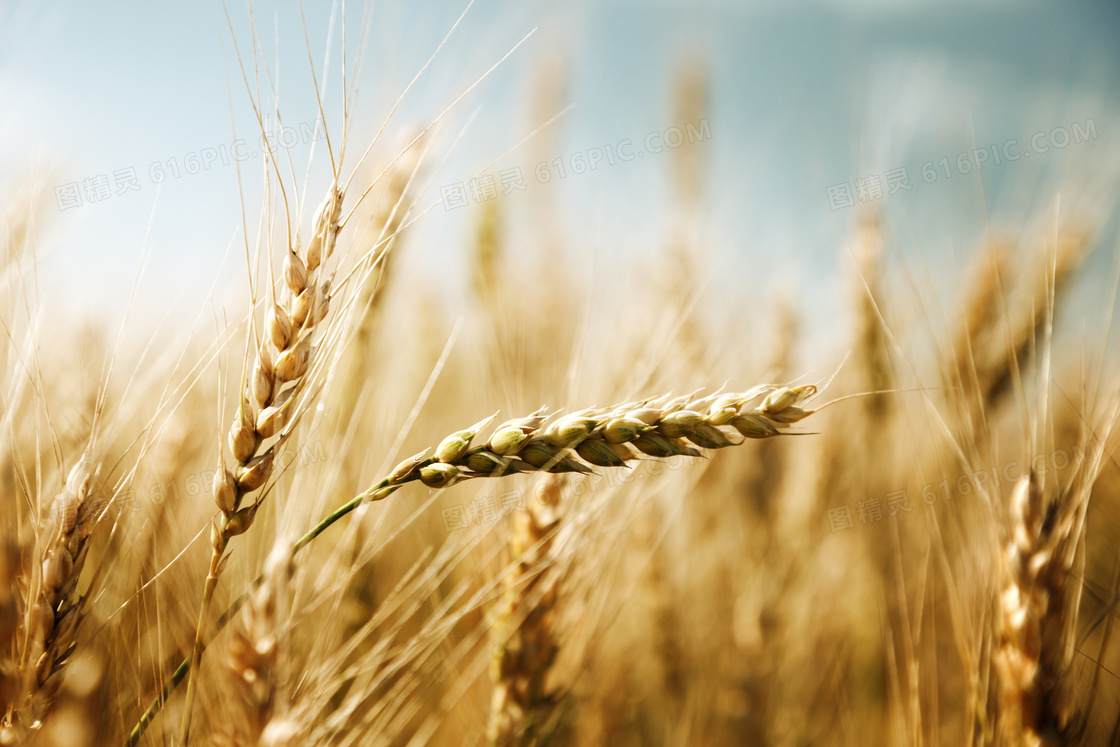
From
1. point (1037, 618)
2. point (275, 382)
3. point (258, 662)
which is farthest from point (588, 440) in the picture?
point (1037, 618)

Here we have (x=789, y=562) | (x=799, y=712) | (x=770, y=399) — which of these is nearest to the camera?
(x=770, y=399)

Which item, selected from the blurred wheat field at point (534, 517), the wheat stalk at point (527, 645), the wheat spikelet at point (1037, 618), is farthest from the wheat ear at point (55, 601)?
the wheat spikelet at point (1037, 618)

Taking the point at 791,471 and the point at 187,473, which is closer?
the point at 187,473

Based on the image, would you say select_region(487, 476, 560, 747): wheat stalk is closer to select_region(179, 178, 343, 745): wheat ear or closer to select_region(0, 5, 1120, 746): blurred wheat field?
select_region(0, 5, 1120, 746): blurred wheat field

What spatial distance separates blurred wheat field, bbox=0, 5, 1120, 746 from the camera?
600 mm

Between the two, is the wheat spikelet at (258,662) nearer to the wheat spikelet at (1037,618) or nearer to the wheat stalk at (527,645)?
the wheat stalk at (527,645)

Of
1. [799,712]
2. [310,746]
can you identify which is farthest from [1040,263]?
Result: [310,746]

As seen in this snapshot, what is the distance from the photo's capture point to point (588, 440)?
0.60m

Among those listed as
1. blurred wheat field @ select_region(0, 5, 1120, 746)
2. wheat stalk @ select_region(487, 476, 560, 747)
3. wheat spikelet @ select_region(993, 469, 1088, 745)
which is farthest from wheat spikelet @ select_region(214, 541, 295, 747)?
wheat spikelet @ select_region(993, 469, 1088, 745)

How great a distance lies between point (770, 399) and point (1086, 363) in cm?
88

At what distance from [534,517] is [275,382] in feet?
1.67

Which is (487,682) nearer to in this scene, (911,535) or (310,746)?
(310,746)

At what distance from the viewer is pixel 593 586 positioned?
1.12 m

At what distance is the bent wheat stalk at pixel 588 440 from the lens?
1.85 feet
